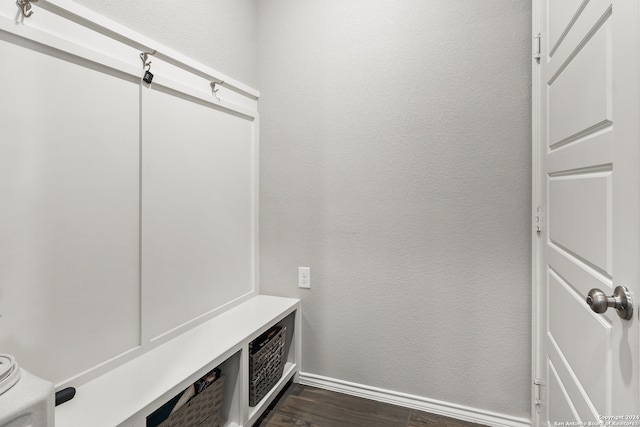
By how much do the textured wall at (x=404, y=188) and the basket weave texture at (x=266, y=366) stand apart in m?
0.23

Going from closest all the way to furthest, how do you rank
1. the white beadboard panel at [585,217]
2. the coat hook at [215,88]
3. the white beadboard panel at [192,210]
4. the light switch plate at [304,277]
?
the white beadboard panel at [585,217]
the white beadboard panel at [192,210]
the coat hook at [215,88]
the light switch plate at [304,277]

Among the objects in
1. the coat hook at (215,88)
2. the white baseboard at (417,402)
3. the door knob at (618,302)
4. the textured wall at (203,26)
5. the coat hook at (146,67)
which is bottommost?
the white baseboard at (417,402)

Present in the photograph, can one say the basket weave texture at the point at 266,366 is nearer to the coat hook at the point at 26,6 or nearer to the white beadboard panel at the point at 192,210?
the white beadboard panel at the point at 192,210

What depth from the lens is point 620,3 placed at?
0.75 m

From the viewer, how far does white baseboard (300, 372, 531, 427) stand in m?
1.67

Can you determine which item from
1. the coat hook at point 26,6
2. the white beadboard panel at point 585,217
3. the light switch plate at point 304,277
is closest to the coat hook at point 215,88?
the coat hook at point 26,6

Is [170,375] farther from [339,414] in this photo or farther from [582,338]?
[582,338]

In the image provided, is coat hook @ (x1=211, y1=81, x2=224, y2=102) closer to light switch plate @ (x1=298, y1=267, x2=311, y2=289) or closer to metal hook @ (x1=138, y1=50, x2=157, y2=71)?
metal hook @ (x1=138, y1=50, x2=157, y2=71)

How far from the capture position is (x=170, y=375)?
121 centimetres

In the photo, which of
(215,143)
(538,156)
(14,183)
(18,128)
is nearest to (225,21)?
(215,143)

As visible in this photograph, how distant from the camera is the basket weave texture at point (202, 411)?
49.7 inches

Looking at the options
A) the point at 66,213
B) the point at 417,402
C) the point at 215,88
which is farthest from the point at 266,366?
the point at 215,88

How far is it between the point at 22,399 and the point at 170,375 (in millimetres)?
570

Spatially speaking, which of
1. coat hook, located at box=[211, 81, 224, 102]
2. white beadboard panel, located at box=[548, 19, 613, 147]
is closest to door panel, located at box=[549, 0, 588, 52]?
white beadboard panel, located at box=[548, 19, 613, 147]
